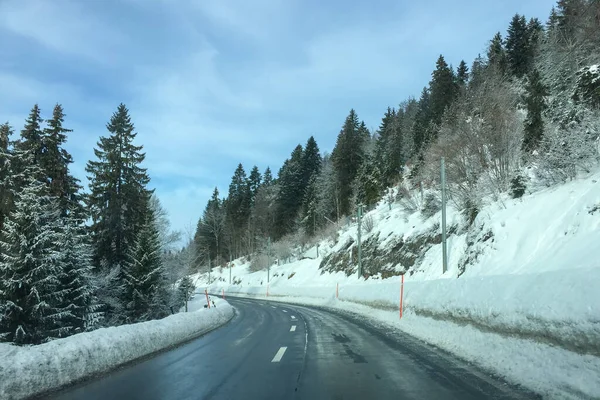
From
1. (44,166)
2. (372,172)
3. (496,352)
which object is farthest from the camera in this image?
(372,172)

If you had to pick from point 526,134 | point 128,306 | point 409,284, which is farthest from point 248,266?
point 409,284

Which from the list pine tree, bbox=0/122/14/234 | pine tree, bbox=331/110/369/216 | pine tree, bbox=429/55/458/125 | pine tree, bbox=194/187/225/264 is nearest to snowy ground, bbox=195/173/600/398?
pine tree, bbox=0/122/14/234

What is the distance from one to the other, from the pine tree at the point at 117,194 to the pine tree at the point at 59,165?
13.3ft

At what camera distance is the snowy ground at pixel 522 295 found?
20.9 ft

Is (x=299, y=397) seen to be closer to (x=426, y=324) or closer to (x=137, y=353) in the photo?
(x=137, y=353)

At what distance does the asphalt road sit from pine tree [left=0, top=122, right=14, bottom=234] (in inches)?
737

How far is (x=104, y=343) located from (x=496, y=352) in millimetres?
7744

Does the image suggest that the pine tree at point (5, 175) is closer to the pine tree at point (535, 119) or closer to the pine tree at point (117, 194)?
the pine tree at point (117, 194)

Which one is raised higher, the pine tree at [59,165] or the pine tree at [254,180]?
the pine tree at [254,180]

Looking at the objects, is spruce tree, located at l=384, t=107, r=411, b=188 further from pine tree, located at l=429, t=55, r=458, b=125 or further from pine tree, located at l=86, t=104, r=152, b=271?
pine tree, located at l=86, t=104, r=152, b=271

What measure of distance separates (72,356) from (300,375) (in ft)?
13.0

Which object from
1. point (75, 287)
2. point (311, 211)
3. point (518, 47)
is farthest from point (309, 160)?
point (75, 287)

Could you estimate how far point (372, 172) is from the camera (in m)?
67.0

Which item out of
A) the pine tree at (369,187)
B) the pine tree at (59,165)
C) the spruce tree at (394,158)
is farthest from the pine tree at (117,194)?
the spruce tree at (394,158)
